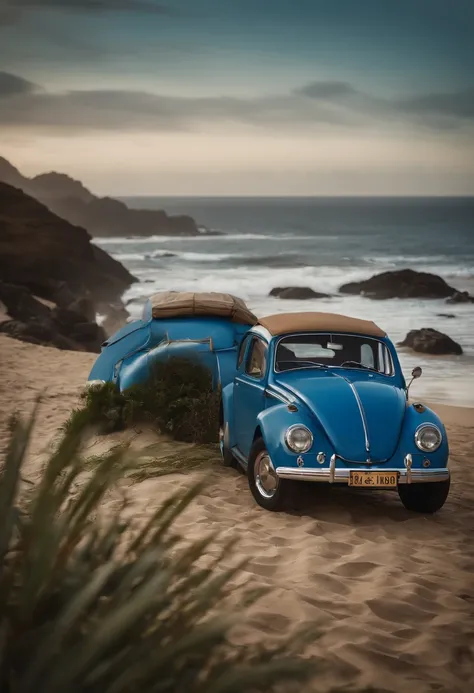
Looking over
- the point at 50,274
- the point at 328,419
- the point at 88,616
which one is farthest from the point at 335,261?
the point at 88,616

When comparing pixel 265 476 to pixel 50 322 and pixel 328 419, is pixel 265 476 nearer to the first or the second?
pixel 328 419

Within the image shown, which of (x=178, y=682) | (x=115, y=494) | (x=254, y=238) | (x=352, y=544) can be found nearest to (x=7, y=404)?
(x=115, y=494)

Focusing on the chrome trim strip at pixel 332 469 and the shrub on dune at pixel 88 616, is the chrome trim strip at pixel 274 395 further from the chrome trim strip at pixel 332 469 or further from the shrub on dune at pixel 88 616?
the shrub on dune at pixel 88 616

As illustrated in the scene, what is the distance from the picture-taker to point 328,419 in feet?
22.1

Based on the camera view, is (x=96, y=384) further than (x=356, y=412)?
Yes

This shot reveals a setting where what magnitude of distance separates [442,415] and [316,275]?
4490cm

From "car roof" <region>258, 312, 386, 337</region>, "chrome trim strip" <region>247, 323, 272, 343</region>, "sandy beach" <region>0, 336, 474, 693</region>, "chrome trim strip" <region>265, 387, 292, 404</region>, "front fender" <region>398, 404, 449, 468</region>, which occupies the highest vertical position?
"car roof" <region>258, 312, 386, 337</region>

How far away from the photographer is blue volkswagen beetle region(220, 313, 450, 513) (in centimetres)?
666

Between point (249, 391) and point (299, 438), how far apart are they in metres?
1.33

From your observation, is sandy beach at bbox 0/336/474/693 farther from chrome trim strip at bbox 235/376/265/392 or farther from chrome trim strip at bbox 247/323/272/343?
chrome trim strip at bbox 247/323/272/343

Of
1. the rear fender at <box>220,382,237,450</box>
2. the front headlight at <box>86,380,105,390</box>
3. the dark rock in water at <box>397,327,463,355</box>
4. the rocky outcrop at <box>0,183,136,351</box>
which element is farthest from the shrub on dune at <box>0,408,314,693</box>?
the dark rock in water at <box>397,327,463,355</box>

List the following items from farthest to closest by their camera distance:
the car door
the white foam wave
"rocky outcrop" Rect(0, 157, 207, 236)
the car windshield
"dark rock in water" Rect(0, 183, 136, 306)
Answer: "rocky outcrop" Rect(0, 157, 207, 236) < the white foam wave < "dark rock in water" Rect(0, 183, 136, 306) < the car windshield < the car door

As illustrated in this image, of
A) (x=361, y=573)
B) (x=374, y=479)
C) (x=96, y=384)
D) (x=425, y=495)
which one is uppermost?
(x=96, y=384)

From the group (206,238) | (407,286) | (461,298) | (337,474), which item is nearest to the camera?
(337,474)
